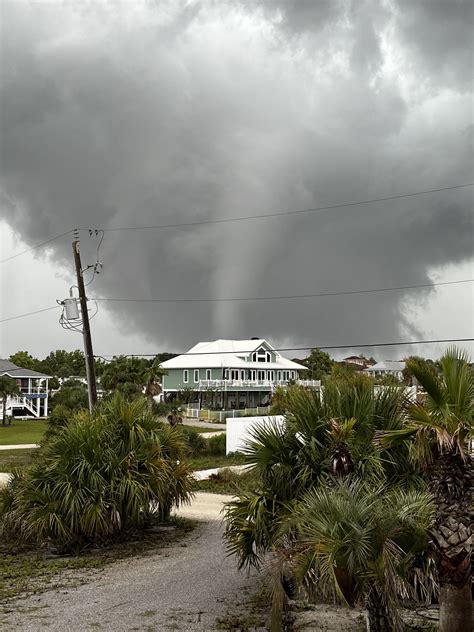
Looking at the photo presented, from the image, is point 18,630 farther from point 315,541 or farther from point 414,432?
point 414,432

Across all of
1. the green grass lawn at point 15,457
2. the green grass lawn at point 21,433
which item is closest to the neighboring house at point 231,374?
the green grass lawn at point 21,433

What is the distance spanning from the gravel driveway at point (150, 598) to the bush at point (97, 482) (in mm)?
1204

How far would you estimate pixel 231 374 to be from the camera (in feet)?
239

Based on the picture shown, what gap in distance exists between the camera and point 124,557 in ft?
44.7

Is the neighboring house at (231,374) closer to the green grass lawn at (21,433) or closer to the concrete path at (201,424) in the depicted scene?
the concrete path at (201,424)

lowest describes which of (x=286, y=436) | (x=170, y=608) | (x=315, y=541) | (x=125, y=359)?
(x=170, y=608)

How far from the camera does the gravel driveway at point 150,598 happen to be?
915 cm

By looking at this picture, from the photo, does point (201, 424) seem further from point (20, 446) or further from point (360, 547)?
point (360, 547)

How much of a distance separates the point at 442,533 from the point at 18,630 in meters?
5.36

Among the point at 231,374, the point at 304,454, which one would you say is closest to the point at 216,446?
the point at 304,454

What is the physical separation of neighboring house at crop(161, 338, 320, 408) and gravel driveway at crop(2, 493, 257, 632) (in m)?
56.7

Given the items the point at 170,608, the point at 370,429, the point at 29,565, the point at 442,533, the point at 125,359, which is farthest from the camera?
the point at 125,359

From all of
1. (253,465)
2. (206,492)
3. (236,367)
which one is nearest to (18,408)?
(236,367)

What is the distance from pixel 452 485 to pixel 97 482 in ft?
27.2
